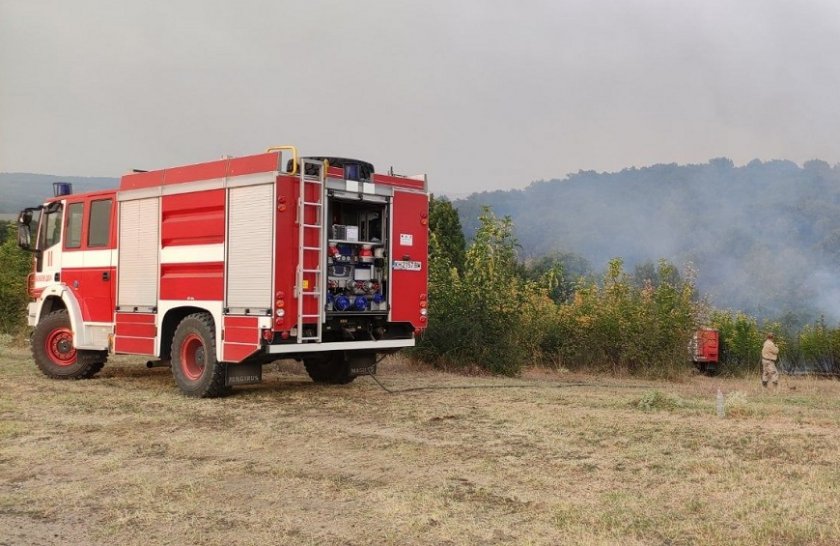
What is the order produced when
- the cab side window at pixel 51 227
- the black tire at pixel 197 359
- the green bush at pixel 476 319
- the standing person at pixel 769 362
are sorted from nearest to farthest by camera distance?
the black tire at pixel 197 359 → the cab side window at pixel 51 227 → the green bush at pixel 476 319 → the standing person at pixel 769 362

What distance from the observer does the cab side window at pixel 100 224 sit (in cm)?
1265

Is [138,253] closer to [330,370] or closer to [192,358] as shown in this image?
[192,358]

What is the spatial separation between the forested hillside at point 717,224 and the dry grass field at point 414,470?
1828cm

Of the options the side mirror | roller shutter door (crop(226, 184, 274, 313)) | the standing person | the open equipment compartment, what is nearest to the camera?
roller shutter door (crop(226, 184, 274, 313))

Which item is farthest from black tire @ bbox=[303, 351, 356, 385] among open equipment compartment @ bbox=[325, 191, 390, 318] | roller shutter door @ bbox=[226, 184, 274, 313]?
roller shutter door @ bbox=[226, 184, 274, 313]

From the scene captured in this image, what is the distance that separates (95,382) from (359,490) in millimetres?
8301

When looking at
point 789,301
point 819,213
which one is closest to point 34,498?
point 789,301

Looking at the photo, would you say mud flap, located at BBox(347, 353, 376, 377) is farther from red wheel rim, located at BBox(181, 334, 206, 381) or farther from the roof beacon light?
the roof beacon light

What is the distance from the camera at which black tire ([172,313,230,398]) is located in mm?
10922

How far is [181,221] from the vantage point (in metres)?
11.5

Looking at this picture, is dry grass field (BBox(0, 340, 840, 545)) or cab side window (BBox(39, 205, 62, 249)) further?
cab side window (BBox(39, 205, 62, 249))

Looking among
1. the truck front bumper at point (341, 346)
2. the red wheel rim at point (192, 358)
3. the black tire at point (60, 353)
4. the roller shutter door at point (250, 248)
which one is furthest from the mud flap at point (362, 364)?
the black tire at point (60, 353)

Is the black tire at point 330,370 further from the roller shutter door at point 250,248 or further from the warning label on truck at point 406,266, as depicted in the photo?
the roller shutter door at point 250,248

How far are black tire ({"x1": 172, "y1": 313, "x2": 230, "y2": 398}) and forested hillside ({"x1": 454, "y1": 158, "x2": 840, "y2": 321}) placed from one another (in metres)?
17.1
